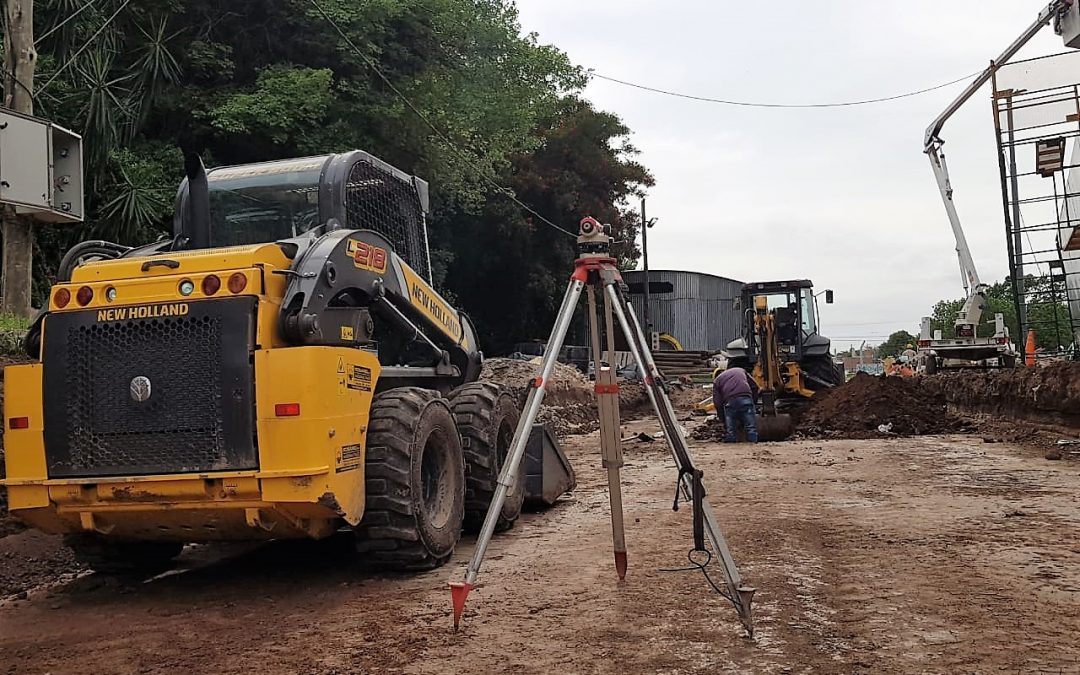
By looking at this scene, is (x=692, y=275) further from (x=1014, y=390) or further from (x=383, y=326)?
(x=383, y=326)

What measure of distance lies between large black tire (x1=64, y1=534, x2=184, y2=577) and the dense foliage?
10.5 m

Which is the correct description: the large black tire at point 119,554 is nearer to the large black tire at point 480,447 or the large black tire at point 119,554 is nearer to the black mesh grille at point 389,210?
the large black tire at point 480,447

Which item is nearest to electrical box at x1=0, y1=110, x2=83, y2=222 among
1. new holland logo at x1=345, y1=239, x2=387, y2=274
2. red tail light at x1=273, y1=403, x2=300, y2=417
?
new holland logo at x1=345, y1=239, x2=387, y2=274

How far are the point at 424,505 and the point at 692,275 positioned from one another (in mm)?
41397

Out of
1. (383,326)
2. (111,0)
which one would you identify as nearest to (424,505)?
(383,326)

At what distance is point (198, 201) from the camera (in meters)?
6.34

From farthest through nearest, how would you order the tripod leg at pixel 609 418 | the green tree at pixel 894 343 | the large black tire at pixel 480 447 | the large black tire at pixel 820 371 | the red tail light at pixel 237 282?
the green tree at pixel 894 343 → the large black tire at pixel 820 371 → the large black tire at pixel 480 447 → the red tail light at pixel 237 282 → the tripod leg at pixel 609 418

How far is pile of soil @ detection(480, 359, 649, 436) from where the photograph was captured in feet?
→ 63.0

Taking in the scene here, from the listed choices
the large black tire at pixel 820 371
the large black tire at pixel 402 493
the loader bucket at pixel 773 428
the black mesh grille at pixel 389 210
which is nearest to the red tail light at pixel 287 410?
the large black tire at pixel 402 493

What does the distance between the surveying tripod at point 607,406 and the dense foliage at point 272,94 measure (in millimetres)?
12491

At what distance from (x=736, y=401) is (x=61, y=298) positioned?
1127cm

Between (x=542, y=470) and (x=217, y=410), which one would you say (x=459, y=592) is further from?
(x=542, y=470)

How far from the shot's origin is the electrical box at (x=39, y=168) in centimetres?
692

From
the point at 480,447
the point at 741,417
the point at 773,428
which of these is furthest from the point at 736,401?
the point at 480,447
